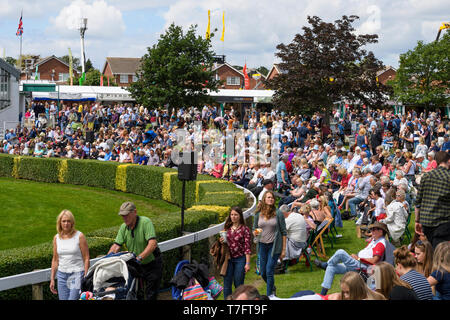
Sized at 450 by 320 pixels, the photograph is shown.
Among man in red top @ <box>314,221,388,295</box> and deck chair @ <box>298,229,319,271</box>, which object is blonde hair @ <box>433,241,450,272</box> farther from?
deck chair @ <box>298,229,319,271</box>

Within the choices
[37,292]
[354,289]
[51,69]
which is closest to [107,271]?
[37,292]

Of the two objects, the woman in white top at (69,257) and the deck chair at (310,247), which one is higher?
the woman in white top at (69,257)

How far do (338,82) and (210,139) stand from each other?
300 inches

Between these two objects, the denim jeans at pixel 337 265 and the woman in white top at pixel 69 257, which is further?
the denim jeans at pixel 337 265

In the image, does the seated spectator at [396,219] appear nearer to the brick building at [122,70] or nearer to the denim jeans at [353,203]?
the denim jeans at [353,203]

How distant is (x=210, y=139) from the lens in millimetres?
24281

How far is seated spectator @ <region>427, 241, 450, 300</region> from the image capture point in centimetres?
631

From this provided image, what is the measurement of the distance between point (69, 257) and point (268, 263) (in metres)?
3.12

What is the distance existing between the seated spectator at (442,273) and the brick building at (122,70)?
8405cm

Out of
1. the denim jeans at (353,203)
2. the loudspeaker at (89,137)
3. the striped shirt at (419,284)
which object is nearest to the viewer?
the striped shirt at (419,284)

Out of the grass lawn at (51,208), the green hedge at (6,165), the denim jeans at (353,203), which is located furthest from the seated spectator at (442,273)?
the green hedge at (6,165)

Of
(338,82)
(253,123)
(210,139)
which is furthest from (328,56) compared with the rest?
(210,139)

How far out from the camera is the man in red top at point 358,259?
7.93 metres

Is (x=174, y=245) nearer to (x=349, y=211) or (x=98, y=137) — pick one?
(x=349, y=211)
